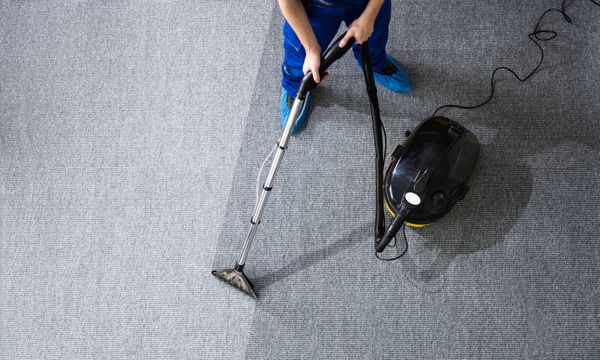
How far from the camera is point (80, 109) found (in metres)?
1.67

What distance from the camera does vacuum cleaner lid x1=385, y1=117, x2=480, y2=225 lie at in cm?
127

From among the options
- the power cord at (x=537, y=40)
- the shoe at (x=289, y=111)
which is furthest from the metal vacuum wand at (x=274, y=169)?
the power cord at (x=537, y=40)

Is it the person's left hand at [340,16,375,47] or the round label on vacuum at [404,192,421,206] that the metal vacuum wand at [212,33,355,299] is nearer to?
the person's left hand at [340,16,375,47]

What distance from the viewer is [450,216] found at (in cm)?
145

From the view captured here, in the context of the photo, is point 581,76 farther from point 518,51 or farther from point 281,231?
point 281,231

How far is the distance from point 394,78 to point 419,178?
16.7 inches

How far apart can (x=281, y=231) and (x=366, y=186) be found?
0.33 metres

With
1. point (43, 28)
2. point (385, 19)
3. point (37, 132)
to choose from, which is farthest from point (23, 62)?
→ point (385, 19)

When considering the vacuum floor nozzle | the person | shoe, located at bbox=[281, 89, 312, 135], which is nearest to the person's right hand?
the person

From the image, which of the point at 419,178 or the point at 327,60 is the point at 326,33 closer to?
the point at 327,60

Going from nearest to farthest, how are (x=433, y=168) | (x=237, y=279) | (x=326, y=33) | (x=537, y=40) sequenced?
(x=326, y=33) < (x=433, y=168) < (x=237, y=279) < (x=537, y=40)

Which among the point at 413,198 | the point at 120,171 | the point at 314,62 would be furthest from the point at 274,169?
the point at 120,171

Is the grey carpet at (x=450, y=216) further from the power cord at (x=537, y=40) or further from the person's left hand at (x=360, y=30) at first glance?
the person's left hand at (x=360, y=30)

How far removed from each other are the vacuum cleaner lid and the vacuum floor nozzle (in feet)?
1.73
